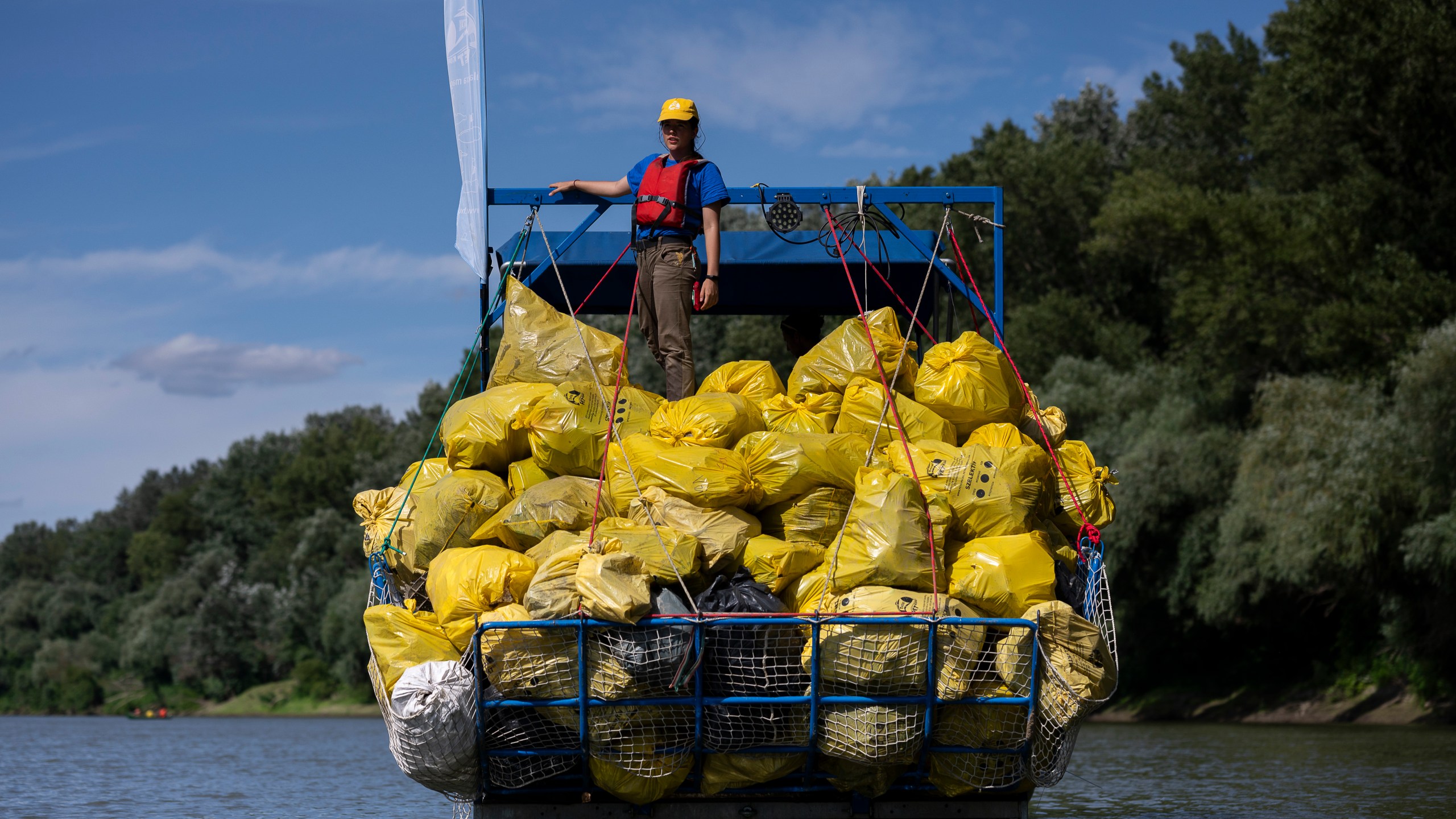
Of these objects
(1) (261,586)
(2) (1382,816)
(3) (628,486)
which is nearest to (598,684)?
(3) (628,486)

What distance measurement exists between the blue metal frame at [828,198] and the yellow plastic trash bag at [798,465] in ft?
4.48

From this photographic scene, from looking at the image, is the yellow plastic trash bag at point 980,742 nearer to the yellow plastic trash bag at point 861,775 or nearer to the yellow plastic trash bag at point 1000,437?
the yellow plastic trash bag at point 861,775

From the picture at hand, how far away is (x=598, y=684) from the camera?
15.7ft

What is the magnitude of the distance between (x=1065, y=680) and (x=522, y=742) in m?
1.98

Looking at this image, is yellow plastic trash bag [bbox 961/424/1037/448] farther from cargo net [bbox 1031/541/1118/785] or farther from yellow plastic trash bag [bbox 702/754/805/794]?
yellow plastic trash bag [bbox 702/754/805/794]

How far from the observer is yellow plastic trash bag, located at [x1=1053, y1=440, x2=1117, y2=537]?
20.2 feet

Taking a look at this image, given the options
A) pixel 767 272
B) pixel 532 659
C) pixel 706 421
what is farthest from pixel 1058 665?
pixel 767 272

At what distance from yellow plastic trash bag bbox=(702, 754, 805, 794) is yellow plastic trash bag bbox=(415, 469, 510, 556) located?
4.66 feet

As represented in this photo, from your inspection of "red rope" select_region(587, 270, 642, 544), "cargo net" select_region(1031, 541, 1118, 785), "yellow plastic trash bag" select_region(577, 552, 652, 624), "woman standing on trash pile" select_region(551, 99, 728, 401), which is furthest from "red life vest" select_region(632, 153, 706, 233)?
"cargo net" select_region(1031, 541, 1118, 785)

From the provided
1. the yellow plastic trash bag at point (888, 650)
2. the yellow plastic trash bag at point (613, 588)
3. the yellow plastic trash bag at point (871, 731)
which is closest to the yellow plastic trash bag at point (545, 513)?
the yellow plastic trash bag at point (613, 588)

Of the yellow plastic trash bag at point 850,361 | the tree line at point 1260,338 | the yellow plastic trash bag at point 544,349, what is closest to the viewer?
the yellow plastic trash bag at point 850,361

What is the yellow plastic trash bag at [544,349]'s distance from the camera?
6430 millimetres

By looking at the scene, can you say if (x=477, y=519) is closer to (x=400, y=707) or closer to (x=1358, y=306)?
(x=400, y=707)

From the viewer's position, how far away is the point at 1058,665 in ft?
16.2
